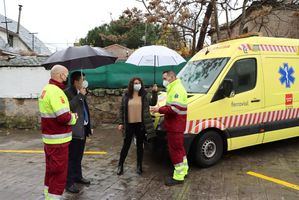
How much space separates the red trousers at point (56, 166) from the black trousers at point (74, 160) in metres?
0.96

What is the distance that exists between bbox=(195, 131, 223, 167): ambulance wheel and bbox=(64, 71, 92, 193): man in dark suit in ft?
6.69

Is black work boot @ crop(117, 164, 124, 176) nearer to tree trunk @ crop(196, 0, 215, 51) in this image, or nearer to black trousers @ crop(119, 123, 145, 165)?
black trousers @ crop(119, 123, 145, 165)

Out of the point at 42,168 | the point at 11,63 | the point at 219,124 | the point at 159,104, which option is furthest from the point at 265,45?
the point at 11,63

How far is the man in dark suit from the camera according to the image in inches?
223

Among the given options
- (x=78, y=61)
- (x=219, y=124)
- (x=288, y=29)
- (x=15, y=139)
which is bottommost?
(x=15, y=139)

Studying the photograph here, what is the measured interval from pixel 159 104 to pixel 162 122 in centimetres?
55

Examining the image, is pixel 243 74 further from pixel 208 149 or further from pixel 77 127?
pixel 77 127

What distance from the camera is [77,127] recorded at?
228 inches

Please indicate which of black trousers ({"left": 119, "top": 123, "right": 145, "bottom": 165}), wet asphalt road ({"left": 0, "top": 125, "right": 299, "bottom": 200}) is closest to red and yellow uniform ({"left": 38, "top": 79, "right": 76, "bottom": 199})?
wet asphalt road ({"left": 0, "top": 125, "right": 299, "bottom": 200})

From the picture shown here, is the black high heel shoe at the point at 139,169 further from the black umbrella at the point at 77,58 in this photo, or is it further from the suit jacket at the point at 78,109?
the black umbrella at the point at 77,58

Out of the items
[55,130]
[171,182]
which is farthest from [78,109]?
[171,182]

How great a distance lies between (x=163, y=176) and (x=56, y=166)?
225cm

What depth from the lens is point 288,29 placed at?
53.4 feet

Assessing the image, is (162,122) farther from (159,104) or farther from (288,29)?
(288,29)
